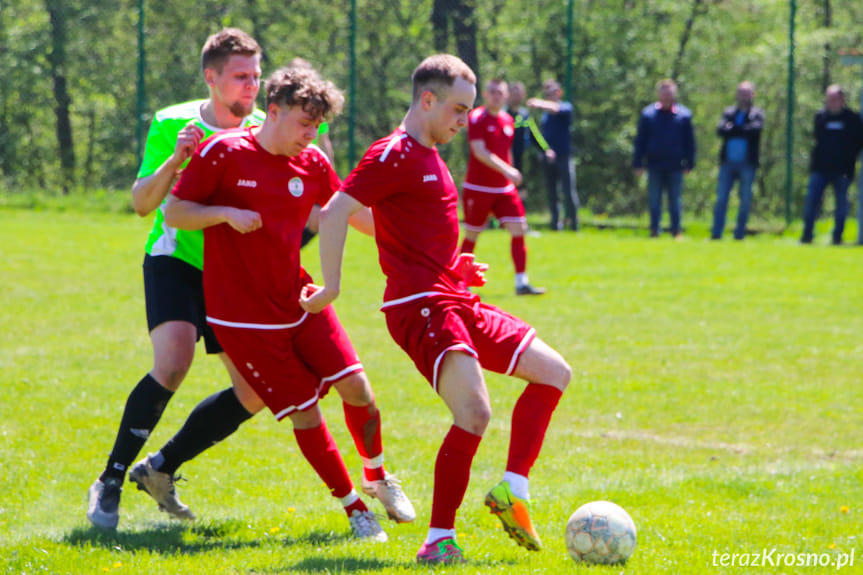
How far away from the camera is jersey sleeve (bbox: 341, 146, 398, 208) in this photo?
14.6 feet

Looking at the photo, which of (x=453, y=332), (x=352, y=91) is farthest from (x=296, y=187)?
(x=352, y=91)

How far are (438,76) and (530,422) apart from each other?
148cm

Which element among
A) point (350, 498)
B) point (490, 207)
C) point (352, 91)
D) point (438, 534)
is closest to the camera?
point (438, 534)

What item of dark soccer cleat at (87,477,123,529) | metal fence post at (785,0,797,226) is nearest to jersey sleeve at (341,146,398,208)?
dark soccer cleat at (87,477,123,529)

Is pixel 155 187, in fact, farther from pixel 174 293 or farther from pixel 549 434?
pixel 549 434

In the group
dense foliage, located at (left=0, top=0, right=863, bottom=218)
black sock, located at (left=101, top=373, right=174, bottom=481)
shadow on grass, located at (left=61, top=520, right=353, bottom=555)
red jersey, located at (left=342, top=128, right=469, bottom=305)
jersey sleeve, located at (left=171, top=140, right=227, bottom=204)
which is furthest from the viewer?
dense foliage, located at (left=0, top=0, right=863, bottom=218)

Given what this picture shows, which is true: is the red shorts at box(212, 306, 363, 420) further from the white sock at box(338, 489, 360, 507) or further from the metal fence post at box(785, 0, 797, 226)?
the metal fence post at box(785, 0, 797, 226)

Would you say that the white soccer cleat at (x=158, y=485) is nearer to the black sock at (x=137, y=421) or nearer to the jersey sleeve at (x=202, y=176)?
the black sock at (x=137, y=421)

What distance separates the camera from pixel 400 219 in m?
4.56

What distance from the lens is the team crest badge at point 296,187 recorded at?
4.69m

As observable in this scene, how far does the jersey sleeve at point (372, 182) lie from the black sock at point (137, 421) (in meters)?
1.39

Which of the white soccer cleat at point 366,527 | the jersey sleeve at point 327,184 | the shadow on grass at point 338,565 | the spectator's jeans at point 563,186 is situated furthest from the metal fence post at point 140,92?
the shadow on grass at point 338,565

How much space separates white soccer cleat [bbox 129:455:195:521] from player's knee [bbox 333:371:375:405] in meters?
1.03

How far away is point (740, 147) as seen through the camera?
55.0 feet
